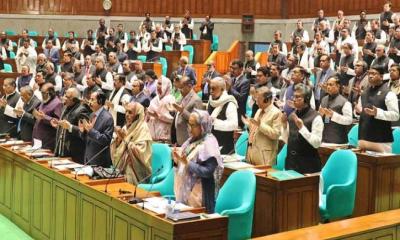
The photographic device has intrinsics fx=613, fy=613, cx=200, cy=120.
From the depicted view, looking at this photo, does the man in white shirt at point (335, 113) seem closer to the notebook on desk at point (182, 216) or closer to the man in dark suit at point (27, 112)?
the notebook on desk at point (182, 216)

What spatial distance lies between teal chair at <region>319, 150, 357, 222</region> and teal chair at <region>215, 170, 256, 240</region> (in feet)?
2.95

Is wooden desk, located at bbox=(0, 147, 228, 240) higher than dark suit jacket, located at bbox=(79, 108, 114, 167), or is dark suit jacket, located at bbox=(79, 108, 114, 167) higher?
dark suit jacket, located at bbox=(79, 108, 114, 167)

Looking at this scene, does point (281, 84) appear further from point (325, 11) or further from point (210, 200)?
point (325, 11)

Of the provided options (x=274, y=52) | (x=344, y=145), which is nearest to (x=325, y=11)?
(x=274, y=52)

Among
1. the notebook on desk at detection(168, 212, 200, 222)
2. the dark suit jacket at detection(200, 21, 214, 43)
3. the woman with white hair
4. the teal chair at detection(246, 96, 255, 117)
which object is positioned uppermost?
the dark suit jacket at detection(200, 21, 214, 43)

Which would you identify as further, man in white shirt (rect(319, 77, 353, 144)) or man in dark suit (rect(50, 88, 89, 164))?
man in white shirt (rect(319, 77, 353, 144))

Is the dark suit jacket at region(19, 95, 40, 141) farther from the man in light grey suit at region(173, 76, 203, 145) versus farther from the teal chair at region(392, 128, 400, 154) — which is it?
the teal chair at region(392, 128, 400, 154)

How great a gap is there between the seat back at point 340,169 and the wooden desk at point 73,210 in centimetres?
167

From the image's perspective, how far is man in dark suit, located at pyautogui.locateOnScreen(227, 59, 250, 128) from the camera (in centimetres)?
816

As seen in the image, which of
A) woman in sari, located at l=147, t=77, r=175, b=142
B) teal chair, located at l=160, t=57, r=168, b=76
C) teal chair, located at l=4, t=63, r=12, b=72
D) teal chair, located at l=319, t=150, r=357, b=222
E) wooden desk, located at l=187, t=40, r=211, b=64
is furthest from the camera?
wooden desk, located at l=187, t=40, r=211, b=64

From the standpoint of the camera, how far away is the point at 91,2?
1789cm

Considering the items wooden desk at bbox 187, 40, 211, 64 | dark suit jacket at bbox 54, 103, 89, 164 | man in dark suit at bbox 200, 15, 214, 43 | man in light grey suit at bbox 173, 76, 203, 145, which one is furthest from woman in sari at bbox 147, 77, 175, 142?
man in dark suit at bbox 200, 15, 214, 43

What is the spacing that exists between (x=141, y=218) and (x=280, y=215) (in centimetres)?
118

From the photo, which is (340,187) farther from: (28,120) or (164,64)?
(164,64)
